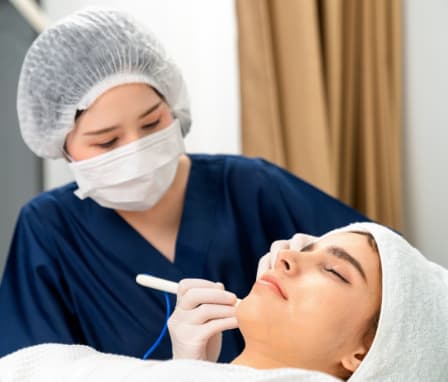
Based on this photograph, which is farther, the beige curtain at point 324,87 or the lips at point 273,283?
the beige curtain at point 324,87

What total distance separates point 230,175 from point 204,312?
1.61 feet

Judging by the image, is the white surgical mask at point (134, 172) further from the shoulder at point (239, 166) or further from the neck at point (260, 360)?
the neck at point (260, 360)

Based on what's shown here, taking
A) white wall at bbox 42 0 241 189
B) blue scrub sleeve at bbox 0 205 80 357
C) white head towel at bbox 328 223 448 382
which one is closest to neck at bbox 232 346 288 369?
white head towel at bbox 328 223 448 382

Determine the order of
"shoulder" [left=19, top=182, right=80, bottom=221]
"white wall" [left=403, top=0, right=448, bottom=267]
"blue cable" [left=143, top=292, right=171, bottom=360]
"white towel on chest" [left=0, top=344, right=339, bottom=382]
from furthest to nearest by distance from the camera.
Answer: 1. "white wall" [left=403, top=0, right=448, bottom=267]
2. "shoulder" [left=19, top=182, right=80, bottom=221]
3. "blue cable" [left=143, top=292, right=171, bottom=360]
4. "white towel on chest" [left=0, top=344, right=339, bottom=382]

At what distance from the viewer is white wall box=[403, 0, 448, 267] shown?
1.62 meters

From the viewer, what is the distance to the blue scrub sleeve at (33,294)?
47.1 inches

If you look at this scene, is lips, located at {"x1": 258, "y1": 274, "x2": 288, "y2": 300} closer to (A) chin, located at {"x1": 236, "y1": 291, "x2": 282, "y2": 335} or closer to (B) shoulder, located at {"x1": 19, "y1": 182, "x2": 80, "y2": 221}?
(A) chin, located at {"x1": 236, "y1": 291, "x2": 282, "y2": 335}

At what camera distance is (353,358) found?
0.88 meters

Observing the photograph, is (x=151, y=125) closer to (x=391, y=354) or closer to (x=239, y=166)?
(x=239, y=166)

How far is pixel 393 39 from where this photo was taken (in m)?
1.67

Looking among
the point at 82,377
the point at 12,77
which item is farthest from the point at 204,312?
the point at 12,77

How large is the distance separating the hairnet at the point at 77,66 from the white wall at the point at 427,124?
775 millimetres

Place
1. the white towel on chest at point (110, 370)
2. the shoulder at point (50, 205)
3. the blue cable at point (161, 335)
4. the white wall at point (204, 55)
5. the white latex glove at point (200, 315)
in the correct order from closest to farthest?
the white towel on chest at point (110, 370)
the white latex glove at point (200, 315)
the blue cable at point (161, 335)
the shoulder at point (50, 205)
the white wall at point (204, 55)

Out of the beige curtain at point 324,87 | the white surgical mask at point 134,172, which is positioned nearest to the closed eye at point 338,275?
the white surgical mask at point 134,172
